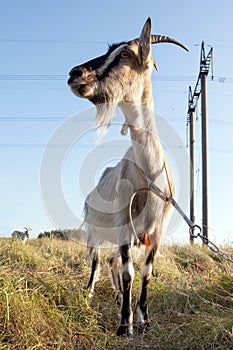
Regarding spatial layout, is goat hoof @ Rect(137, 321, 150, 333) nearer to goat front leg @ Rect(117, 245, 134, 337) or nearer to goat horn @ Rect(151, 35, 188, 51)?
goat front leg @ Rect(117, 245, 134, 337)

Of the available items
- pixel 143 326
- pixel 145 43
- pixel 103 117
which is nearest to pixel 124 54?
pixel 145 43

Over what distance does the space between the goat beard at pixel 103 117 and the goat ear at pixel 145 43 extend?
Answer: 1.83 feet

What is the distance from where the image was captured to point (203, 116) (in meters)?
15.0

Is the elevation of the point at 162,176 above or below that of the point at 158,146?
below

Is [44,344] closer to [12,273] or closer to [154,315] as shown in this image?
[12,273]

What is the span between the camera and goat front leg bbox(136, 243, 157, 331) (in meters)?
4.52

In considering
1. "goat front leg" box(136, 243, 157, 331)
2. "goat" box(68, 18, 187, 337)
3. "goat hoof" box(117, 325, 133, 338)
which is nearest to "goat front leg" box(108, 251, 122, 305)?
"goat front leg" box(136, 243, 157, 331)

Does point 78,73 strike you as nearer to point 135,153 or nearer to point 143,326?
point 135,153

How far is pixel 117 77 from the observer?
4.33 m

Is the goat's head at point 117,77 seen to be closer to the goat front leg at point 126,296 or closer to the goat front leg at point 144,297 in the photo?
the goat front leg at point 126,296

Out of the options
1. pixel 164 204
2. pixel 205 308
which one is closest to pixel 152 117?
pixel 164 204

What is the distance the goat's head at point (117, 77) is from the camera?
405 centimetres

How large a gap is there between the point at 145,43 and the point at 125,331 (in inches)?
107

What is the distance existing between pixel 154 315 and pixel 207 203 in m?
9.73
